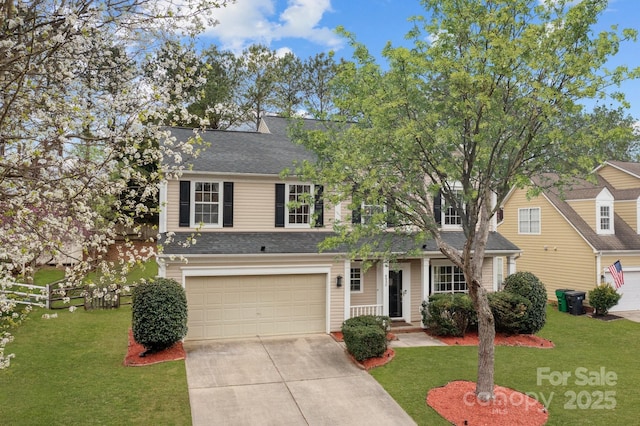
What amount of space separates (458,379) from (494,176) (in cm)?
502

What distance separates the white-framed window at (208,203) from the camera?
574 inches

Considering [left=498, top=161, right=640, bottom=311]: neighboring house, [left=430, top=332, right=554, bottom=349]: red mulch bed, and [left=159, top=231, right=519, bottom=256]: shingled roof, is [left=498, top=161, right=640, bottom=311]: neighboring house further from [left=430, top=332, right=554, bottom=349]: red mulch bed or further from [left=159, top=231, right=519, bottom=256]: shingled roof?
[left=430, top=332, right=554, bottom=349]: red mulch bed

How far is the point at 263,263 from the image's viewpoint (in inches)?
553

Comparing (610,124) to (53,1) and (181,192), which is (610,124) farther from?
(181,192)

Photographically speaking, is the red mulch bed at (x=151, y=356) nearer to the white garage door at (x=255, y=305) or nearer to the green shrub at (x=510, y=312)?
the white garage door at (x=255, y=305)

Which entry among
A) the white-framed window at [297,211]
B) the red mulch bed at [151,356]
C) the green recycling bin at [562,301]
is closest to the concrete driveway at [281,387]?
the red mulch bed at [151,356]

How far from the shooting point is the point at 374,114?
8945 millimetres

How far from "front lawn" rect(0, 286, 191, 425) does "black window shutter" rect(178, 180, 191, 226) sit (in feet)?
13.4

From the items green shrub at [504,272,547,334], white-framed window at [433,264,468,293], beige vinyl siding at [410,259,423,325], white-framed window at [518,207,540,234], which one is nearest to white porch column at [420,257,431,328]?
beige vinyl siding at [410,259,423,325]

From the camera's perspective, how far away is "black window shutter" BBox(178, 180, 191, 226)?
14180mm

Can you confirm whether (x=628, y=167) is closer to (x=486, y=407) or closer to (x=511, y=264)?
(x=511, y=264)

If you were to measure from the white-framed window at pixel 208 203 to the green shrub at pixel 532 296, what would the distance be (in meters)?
10.4

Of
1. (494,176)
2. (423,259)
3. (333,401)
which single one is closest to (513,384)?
(333,401)

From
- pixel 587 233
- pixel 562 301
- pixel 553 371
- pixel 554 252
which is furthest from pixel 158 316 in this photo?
pixel 554 252
